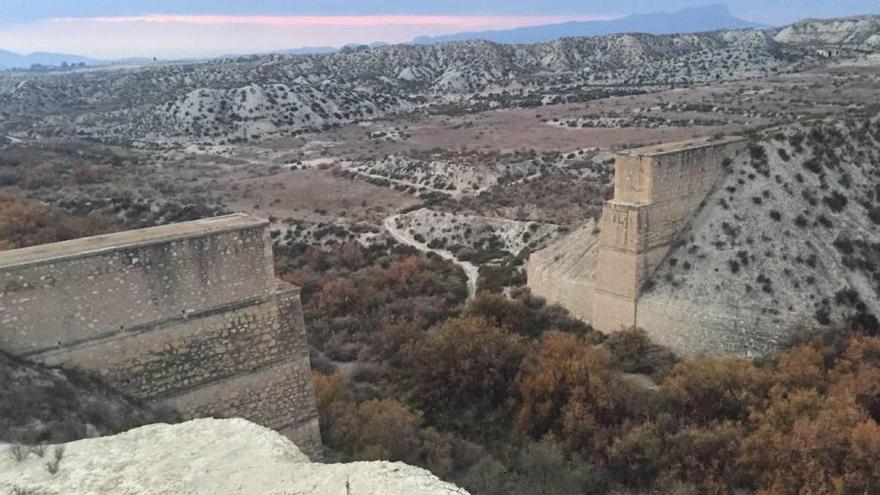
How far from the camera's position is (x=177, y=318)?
10625 mm

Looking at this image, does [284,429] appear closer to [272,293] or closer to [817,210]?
[272,293]

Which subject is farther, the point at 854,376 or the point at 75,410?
the point at 854,376

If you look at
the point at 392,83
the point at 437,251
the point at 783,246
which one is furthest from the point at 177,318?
the point at 392,83

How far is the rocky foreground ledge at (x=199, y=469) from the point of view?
21.3 ft

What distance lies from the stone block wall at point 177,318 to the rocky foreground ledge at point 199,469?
239 centimetres

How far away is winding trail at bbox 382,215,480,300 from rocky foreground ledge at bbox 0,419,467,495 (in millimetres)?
15312

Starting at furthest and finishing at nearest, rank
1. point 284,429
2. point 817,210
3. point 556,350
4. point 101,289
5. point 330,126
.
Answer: point 330,126 < point 817,210 < point 556,350 < point 284,429 < point 101,289

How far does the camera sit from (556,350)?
15656mm

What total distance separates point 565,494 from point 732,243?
37.1 ft

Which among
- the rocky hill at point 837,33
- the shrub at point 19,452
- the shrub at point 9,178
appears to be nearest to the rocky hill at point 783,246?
the shrub at point 19,452

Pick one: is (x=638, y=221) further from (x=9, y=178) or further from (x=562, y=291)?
(x=9, y=178)

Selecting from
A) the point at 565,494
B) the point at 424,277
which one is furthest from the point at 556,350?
the point at 424,277

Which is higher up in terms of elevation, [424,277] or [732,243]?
[732,243]

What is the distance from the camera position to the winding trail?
2434 centimetres
